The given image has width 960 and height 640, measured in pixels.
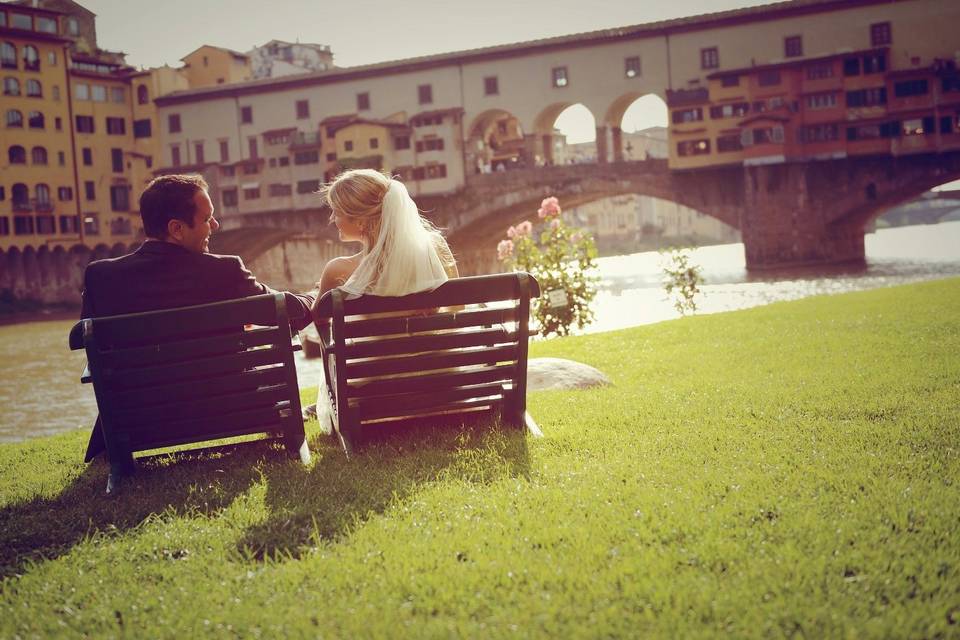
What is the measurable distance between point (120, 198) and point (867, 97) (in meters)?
38.5

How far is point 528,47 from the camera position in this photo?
146ft

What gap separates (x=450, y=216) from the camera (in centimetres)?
4531

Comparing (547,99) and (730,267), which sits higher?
(547,99)

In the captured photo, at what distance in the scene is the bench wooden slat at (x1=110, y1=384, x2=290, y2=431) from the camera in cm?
379

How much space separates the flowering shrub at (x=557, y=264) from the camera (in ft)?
40.3

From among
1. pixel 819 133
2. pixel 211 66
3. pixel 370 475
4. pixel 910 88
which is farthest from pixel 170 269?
pixel 211 66

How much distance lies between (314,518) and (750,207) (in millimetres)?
37265

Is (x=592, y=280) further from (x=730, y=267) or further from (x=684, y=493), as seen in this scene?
(x=730, y=267)

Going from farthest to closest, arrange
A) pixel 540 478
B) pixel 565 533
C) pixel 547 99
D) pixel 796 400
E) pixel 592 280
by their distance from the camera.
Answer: pixel 547 99, pixel 592 280, pixel 796 400, pixel 540 478, pixel 565 533

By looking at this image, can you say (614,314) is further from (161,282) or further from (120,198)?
(120,198)

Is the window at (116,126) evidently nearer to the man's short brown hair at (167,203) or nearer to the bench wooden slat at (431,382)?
the man's short brown hair at (167,203)

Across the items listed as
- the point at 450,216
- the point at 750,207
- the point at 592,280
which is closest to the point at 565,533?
the point at 592,280

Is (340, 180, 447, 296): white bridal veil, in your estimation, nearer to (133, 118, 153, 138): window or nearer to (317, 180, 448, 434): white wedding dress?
(317, 180, 448, 434): white wedding dress

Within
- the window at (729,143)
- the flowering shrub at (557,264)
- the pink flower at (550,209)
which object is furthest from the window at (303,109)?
the pink flower at (550,209)
